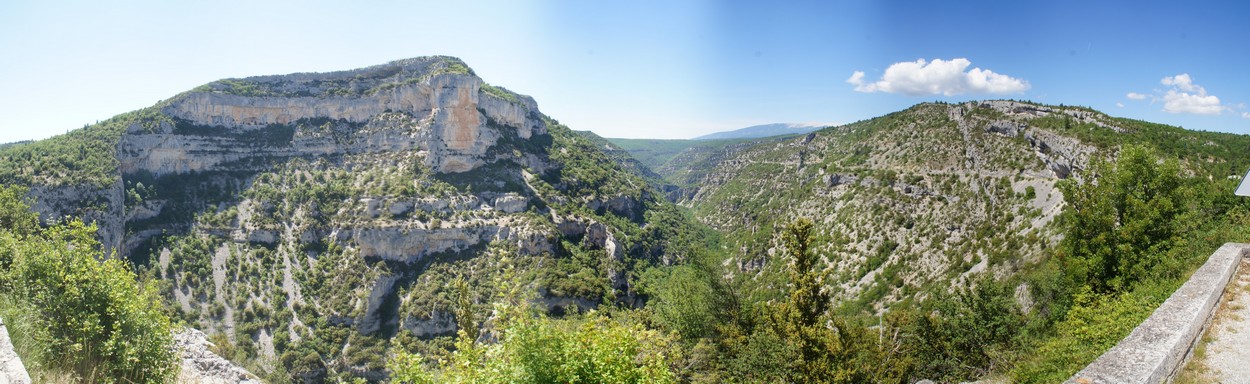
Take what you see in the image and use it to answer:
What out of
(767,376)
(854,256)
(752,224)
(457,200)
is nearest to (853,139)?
(752,224)

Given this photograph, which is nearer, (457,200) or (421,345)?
(421,345)

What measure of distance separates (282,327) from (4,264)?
44.5 m

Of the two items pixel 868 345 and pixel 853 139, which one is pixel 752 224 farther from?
pixel 868 345

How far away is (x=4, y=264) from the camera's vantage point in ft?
32.3

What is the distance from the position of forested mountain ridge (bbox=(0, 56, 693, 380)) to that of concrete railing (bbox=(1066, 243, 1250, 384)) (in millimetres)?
36061

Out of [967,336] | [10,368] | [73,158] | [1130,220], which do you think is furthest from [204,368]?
[73,158]

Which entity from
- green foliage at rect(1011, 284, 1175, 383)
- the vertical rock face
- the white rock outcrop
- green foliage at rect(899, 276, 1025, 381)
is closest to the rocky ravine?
green foliage at rect(899, 276, 1025, 381)

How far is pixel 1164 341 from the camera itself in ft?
20.8

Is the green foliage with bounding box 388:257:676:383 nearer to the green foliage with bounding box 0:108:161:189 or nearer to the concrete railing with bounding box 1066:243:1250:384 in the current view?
the concrete railing with bounding box 1066:243:1250:384

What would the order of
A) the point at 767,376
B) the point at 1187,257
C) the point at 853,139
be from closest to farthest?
the point at 1187,257
the point at 767,376
the point at 853,139

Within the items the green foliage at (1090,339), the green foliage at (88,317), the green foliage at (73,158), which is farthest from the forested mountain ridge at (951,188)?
the green foliage at (73,158)

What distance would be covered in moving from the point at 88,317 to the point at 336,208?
56709mm

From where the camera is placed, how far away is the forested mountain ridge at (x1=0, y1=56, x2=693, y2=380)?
47344 mm

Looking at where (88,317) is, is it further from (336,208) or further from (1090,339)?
(336,208)
